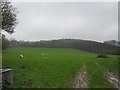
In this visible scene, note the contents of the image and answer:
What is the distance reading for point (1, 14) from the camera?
53.4ft

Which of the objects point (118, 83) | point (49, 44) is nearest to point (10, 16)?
point (118, 83)

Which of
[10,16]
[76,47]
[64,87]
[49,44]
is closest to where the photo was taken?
[64,87]

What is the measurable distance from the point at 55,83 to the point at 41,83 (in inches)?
58.8

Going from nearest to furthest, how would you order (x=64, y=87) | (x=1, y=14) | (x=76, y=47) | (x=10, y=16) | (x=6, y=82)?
(x=6, y=82)
(x=64, y=87)
(x=1, y=14)
(x=10, y=16)
(x=76, y=47)

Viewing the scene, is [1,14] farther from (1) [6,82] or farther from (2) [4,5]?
(1) [6,82]

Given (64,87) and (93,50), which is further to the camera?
(93,50)

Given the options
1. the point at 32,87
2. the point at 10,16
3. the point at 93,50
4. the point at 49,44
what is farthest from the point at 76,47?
the point at 32,87

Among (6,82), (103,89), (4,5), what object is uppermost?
(4,5)

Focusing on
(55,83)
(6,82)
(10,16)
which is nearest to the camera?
(6,82)

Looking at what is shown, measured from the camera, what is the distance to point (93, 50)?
66.1 metres

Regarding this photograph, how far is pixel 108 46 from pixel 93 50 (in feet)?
25.4

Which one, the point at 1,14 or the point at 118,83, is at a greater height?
the point at 1,14

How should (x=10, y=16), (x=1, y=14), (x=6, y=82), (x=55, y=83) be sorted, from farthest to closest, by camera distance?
1. (x=10, y=16)
2. (x=1, y=14)
3. (x=55, y=83)
4. (x=6, y=82)

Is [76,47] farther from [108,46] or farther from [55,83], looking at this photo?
[55,83]
